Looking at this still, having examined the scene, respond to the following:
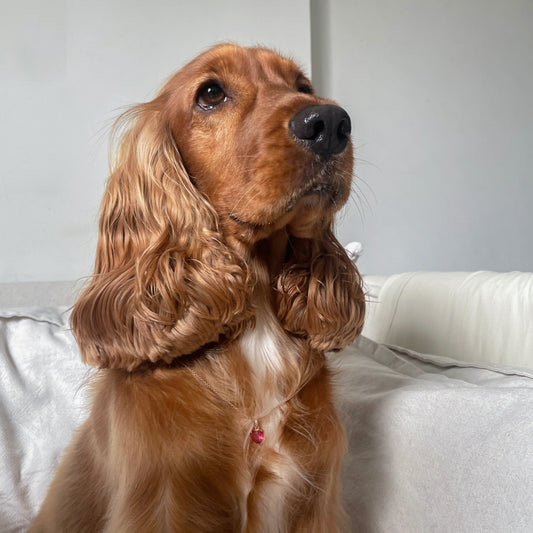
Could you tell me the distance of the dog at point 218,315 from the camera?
2.79ft

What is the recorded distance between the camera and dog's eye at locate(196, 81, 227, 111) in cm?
101

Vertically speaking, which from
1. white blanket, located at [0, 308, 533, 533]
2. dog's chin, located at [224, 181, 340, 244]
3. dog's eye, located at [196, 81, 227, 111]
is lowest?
white blanket, located at [0, 308, 533, 533]

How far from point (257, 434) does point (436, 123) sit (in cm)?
318

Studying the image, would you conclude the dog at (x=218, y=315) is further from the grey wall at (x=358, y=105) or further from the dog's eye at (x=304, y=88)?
the grey wall at (x=358, y=105)

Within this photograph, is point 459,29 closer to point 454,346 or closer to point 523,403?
point 454,346

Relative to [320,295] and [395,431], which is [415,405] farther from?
[320,295]

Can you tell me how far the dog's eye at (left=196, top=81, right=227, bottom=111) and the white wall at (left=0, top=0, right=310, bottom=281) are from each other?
5.91 ft

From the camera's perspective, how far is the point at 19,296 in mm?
2646

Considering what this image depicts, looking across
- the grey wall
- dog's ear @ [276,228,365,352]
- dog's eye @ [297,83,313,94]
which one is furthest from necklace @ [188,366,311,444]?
the grey wall

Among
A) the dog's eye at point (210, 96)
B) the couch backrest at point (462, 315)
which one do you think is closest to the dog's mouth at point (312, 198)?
the dog's eye at point (210, 96)

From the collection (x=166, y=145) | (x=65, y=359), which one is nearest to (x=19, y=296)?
(x=65, y=359)

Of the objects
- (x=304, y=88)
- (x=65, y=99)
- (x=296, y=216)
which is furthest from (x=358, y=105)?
(x=296, y=216)

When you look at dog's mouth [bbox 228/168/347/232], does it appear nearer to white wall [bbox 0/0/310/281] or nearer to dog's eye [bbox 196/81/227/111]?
dog's eye [bbox 196/81/227/111]

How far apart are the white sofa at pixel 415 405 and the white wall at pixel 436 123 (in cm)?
146
